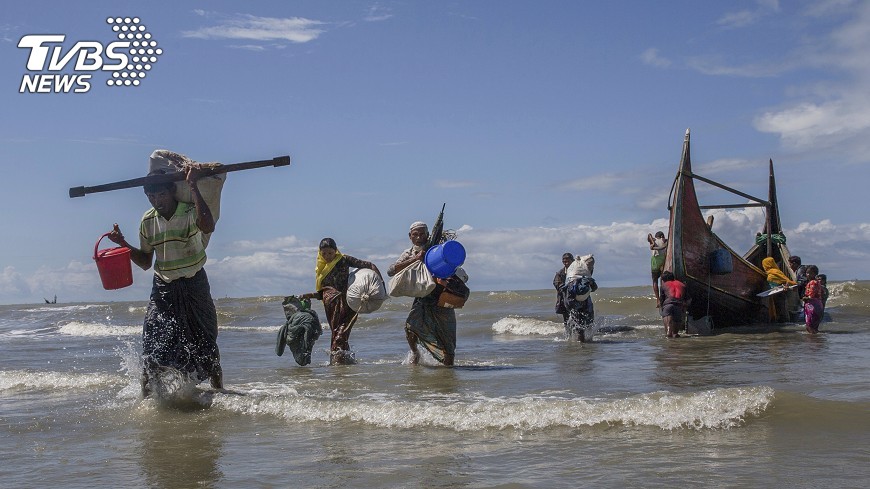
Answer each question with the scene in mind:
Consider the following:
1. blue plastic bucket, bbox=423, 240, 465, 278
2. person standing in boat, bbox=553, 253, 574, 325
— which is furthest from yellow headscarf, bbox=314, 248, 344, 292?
person standing in boat, bbox=553, 253, 574, 325

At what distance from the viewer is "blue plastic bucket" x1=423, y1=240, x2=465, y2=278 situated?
805cm

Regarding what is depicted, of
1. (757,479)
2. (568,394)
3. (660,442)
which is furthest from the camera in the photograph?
(568,394)

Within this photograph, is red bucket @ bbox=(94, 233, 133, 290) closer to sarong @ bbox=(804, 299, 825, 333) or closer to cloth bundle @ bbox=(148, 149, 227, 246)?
cloth bundle @ bbox=(148, 149, 227, 246)

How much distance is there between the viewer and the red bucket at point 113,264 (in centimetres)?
612

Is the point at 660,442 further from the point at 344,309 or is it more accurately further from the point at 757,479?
the point at 344,309

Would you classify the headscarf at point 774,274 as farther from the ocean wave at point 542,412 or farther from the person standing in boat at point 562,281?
the ocean wave at point 542,412

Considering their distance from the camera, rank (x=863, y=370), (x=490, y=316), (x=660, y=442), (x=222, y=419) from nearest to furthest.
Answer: (x=660, y=442)
(x=222, y=419)
(x=863, y=370)
(x=490, y=316)

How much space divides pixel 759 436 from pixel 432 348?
4.31 metres

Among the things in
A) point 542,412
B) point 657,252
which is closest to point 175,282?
point 542,412

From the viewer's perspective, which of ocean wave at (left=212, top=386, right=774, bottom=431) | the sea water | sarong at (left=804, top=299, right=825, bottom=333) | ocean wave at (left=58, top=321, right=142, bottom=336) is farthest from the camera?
ocean wave at (left=58, top=321, right=142, bottom=336)

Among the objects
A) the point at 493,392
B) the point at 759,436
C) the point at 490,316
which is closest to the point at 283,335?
the point at 493,392

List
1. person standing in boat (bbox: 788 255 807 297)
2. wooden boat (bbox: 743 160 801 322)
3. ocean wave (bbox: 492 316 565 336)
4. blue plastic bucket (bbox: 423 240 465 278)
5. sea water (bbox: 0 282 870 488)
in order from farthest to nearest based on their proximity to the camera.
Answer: ocean wave (bbox: 492 316 565 336) < wooden boat (bbox: 743 160 801 322) < person standing in boat (bbox: 788 255 807 297) < blue plastic bucket (bbox: 423 240 465 278) < sea water (bbox: 0 282 870 488)

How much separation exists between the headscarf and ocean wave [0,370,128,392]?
1246cm

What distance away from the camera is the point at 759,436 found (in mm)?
5094
